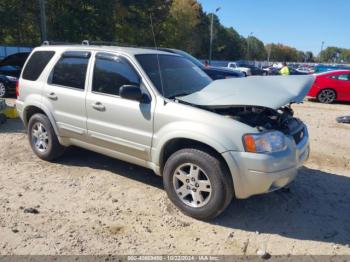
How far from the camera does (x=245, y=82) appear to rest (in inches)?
187

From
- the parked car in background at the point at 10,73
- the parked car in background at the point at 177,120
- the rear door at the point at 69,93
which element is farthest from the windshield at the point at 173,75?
the parked car in background at the point at 10,73

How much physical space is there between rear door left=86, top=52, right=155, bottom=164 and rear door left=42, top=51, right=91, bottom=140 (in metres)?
0.19

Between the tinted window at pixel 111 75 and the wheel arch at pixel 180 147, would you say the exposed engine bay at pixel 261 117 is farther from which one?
the tinted window at pixel 111 75

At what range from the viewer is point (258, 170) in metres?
3.69

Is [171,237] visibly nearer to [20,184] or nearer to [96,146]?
[96,146]

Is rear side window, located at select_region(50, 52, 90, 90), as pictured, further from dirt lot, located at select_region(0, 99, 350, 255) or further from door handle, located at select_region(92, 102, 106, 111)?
dirt lot, located at select_region(0, 99, 350, 255)

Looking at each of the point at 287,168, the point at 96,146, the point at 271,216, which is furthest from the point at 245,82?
the point at 96,146

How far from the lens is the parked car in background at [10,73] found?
12445 millimetres

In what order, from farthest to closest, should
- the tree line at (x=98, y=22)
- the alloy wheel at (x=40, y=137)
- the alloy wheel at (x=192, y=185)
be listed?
the tree line at (x=98, y=22), the alloy wheel at (x=40, y=137), the alloy wheel at (x=192, y=185)

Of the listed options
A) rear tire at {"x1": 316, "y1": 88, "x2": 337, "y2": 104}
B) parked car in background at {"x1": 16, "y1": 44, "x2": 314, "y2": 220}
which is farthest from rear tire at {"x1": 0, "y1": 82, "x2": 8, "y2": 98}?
rear tire at {"x1": 316, "y1": 88, "x2": 337, "y2": 104}

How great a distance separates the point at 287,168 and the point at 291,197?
1.05 m

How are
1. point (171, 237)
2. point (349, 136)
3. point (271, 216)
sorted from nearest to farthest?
point (171, 237), point (271, 216), point (349, 136)

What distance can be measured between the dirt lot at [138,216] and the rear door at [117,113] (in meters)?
0.63

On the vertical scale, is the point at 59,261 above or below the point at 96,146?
below
